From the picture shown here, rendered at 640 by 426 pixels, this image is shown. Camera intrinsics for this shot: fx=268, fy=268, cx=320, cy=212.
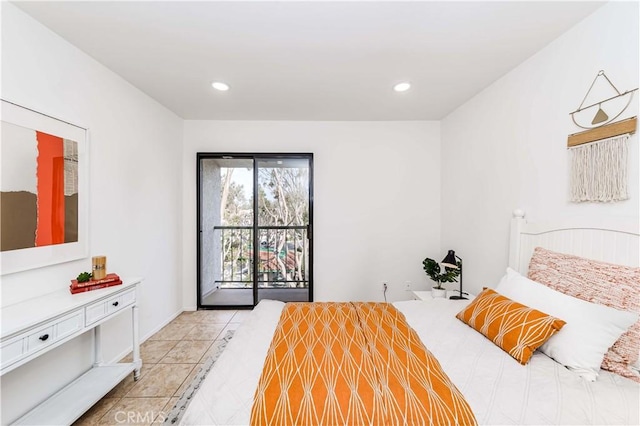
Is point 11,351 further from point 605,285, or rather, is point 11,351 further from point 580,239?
point 580,239

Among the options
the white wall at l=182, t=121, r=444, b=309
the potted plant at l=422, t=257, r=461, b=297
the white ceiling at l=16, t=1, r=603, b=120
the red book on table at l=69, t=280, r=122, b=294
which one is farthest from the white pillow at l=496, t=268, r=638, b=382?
the red book on table at l=69, t=280, r=122, b=294

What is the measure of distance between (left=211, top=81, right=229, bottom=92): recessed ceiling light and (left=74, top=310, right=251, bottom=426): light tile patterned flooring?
2553 millimetres

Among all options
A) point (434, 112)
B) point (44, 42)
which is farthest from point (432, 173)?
point (44, 42)

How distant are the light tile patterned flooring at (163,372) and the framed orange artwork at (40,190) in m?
1.07

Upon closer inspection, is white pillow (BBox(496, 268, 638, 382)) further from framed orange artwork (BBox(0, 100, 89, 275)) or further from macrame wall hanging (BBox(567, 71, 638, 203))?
framed orange artwork (BBox(0, 100, 89, 275))

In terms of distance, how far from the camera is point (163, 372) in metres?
2.26

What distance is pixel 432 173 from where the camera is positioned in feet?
12.1

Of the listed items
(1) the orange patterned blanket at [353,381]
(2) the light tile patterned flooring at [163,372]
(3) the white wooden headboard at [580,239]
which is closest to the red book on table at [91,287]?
(2) the light tile patterned flooring at [163,372]

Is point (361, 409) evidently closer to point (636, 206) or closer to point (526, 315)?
point (526, 315)

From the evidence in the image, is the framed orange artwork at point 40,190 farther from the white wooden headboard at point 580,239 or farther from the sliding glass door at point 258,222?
the white wooden headboard at point 580,239

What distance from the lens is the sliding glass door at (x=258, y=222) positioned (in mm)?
3658

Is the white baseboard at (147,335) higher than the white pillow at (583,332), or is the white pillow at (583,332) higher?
the white pillow at (583,332)

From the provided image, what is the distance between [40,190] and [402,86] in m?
2.94

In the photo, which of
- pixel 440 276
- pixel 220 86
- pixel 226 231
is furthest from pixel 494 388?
pixel 226 231
